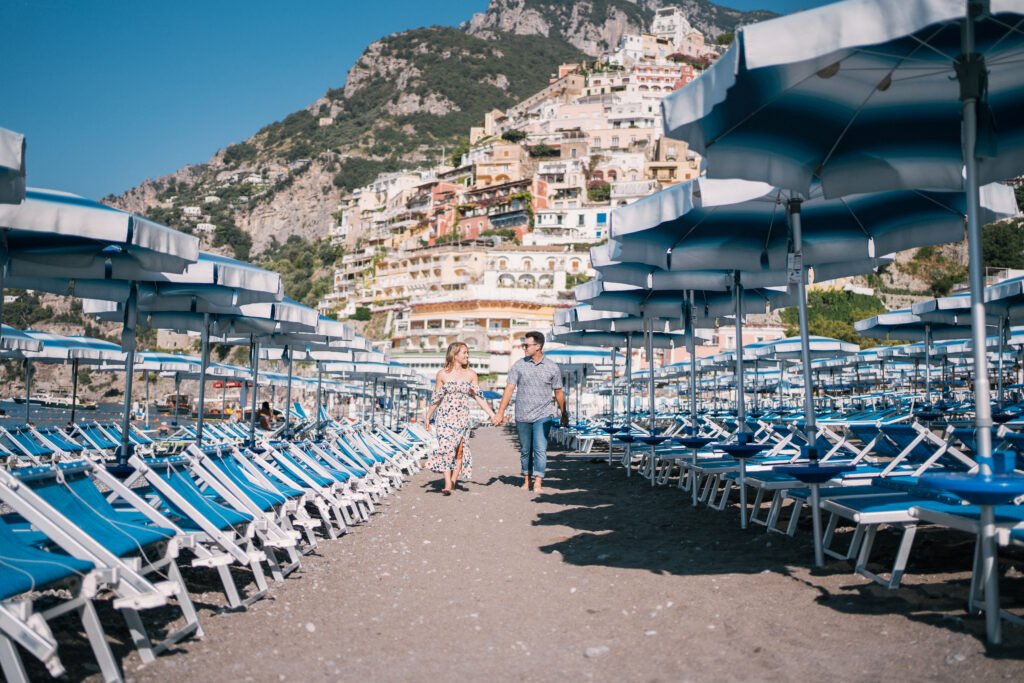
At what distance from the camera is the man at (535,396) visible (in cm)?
895

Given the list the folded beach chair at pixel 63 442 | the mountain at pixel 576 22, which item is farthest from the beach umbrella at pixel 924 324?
the mountain at pixel 576 22

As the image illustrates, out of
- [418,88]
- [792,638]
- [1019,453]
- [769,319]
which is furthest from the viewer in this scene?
→ [418,88]

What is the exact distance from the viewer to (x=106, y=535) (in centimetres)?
349

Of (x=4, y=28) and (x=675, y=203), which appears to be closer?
(x=675, y=203)

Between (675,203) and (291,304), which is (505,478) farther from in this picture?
(675,203)

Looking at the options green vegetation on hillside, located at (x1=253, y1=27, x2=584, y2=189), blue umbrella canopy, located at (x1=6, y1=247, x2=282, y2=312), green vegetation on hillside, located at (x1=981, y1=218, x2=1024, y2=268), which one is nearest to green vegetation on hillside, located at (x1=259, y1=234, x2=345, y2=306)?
green vegetation on hillside, located at (x1=253, y1=27, x2=584, y2=189)

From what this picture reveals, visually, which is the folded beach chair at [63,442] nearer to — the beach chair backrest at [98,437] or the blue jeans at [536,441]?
the beach chair backrest at [98,437]

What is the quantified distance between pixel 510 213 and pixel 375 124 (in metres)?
68.7

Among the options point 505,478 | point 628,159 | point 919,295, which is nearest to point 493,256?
point 628,159

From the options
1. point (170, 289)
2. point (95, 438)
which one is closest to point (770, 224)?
point (170, 289)

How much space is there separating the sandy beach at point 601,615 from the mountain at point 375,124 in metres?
139

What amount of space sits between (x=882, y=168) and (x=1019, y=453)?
1.84 metres

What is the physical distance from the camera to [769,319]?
250 ft

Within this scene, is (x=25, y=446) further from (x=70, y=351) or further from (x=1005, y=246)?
(x=1005, y=246)
